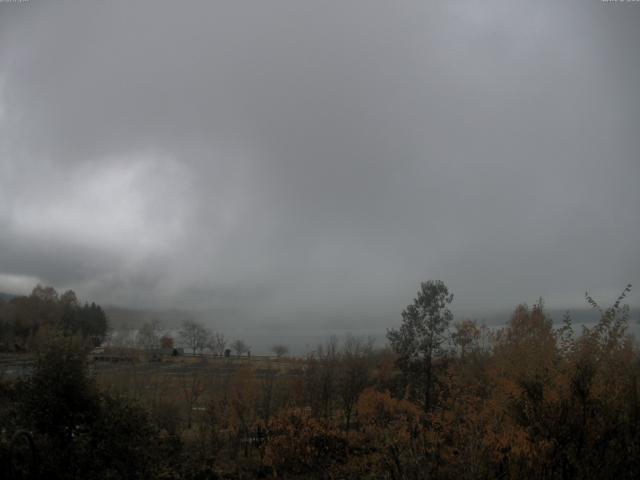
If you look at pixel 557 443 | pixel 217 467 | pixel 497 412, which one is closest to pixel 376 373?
pixel 217 467

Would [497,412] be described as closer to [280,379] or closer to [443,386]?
[443,386]

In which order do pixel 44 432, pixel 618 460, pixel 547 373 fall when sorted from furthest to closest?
1. pixel 547 373
2. pixel 44 432
3. pixel 618 460

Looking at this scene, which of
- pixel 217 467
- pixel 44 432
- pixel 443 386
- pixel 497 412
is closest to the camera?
pixel 44 432

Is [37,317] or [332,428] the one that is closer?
[332,428]

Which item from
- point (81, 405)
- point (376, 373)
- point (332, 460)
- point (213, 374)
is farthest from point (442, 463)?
point (213, 374)

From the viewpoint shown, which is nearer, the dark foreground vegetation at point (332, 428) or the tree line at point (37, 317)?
the dark foreground vegetation at point (332, 428)

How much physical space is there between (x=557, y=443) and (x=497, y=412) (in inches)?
144

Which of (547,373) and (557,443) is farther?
(547,373)

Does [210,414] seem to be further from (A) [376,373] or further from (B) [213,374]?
(A) [376,373]

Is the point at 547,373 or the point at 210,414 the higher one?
the point at 547,373

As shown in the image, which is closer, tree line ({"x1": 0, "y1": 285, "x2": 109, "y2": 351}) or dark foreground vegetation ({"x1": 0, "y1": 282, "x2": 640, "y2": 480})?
dark foreground vegetation ({"x1": 0, "y1": 282, "x2": 640, "y2": 480})

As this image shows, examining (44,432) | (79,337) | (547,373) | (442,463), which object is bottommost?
(442,463)

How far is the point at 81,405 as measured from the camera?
10.9 metres

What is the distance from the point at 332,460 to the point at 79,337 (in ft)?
31.1
